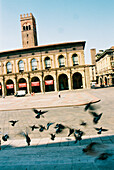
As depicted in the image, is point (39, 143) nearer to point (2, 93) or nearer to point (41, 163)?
point (41, 163)

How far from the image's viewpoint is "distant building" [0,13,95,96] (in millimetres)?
45375

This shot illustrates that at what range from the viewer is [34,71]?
4625cm

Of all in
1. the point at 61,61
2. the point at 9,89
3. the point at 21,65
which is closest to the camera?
the point at 61,61

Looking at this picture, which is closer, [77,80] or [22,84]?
[22,84]

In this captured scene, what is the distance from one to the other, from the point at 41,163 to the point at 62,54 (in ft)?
145

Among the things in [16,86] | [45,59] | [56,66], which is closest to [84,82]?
[56,66]

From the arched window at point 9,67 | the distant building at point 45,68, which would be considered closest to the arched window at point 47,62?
the distant building at point 45,68

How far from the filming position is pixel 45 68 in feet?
153

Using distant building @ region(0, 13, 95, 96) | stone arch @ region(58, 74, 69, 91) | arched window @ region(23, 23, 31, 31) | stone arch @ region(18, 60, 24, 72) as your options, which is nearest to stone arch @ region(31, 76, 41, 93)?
distant building @ region(0, 13, 95, 96)

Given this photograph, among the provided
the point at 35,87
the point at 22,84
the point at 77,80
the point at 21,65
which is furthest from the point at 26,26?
the point at 77,80

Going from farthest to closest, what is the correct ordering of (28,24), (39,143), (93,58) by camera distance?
(93,58), (28,24), (39,143)

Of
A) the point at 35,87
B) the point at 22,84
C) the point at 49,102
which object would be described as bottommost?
the point at 49,102

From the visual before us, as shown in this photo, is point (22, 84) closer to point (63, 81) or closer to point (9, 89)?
point (9, 89)

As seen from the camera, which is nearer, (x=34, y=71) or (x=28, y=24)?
(x=34, y=71)
